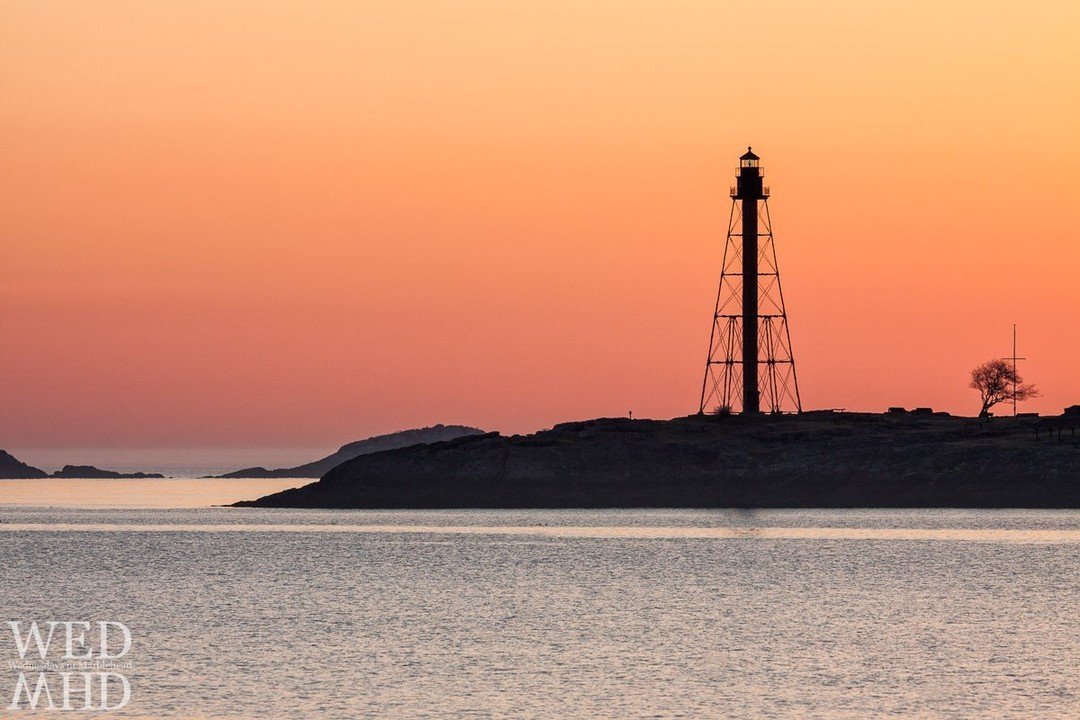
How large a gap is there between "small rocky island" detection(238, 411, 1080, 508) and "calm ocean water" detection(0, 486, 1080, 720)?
34.9m

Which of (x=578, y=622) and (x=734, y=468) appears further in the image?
(x=734, y=468)

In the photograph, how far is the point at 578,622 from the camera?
211 ft

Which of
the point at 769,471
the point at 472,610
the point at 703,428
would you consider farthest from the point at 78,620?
the point at 703,428

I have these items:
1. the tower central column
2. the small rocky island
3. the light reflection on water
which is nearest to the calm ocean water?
the light reflection on water

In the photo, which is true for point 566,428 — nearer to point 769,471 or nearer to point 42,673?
point 769,471

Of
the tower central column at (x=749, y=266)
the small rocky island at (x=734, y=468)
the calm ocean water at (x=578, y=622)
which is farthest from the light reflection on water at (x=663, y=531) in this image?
the tower central column at (x=749, y=266)

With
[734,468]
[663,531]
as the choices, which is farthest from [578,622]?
[734,468]

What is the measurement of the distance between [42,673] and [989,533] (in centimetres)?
9916

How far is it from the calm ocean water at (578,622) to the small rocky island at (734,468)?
3495 cm

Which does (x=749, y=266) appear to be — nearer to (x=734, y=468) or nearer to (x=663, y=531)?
(x=734, y=468)

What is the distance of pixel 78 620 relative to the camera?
217 feet

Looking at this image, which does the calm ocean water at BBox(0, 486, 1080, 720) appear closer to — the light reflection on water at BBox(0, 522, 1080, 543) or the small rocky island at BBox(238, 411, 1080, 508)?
the light reflection on water at BBox(0, 522, 1080, 543)

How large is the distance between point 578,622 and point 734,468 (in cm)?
10859

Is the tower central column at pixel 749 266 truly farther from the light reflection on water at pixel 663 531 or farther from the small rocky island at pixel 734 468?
the light reflection on water at pixel 663 531
